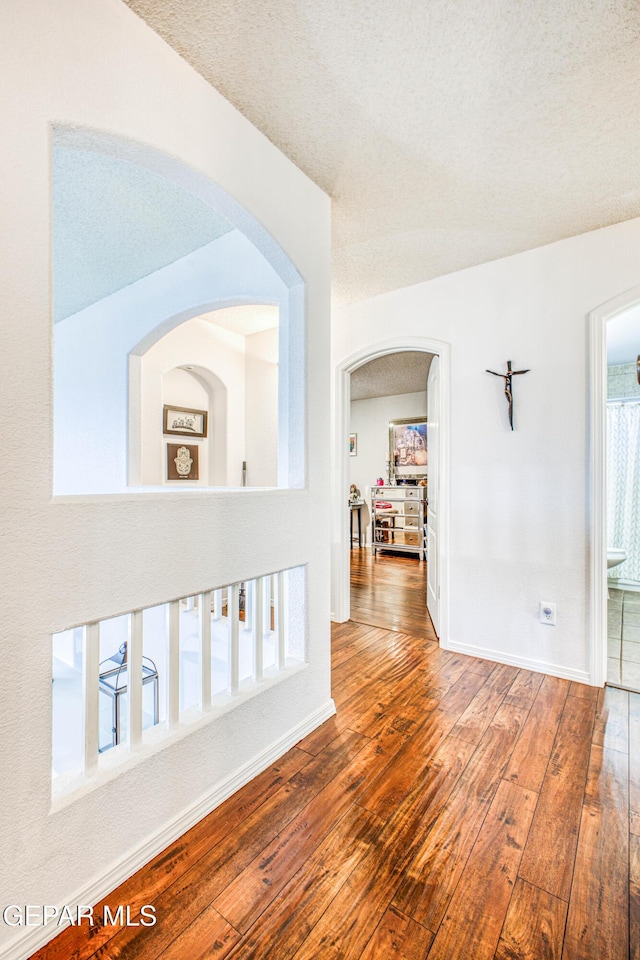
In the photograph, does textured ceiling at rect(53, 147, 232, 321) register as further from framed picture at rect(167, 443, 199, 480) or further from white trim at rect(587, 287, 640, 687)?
white trim at rect(587, 287, 640, 687)

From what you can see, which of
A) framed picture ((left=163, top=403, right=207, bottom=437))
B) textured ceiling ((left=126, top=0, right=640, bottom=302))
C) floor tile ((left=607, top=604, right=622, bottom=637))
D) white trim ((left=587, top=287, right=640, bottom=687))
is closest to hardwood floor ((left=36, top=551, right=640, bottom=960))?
white trim ((left=587, top=287, right=640, bottom=687))

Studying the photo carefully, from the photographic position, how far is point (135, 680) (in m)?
1.35

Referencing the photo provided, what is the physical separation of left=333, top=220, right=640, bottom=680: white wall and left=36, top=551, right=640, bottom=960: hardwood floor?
60cm

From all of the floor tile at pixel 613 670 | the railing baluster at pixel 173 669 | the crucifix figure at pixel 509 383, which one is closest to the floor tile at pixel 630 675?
the floor tile at pixel 613 670

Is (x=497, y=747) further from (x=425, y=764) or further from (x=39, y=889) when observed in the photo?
(x=39, y=889)

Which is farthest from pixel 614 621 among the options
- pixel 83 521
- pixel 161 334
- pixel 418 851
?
pixel 161 334

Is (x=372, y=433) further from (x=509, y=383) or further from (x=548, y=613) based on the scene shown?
(x=548, y=613)

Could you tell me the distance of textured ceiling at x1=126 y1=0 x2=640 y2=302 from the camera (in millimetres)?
1293

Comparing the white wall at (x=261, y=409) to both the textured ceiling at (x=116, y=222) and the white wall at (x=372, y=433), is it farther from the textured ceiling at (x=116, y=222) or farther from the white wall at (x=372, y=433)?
the white wall at (x=372, y=433)

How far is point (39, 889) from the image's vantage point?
1060 millimetres

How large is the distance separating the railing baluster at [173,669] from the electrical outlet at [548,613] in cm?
213

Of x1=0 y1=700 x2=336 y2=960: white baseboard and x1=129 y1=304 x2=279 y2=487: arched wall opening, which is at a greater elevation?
x1=129 y1=304 x2=279 y2=487: arched wall opening

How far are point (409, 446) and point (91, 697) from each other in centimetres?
578

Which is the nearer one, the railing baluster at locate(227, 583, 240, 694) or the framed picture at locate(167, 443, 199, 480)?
the railing baluster at locate(227, 583, 240, 694)
